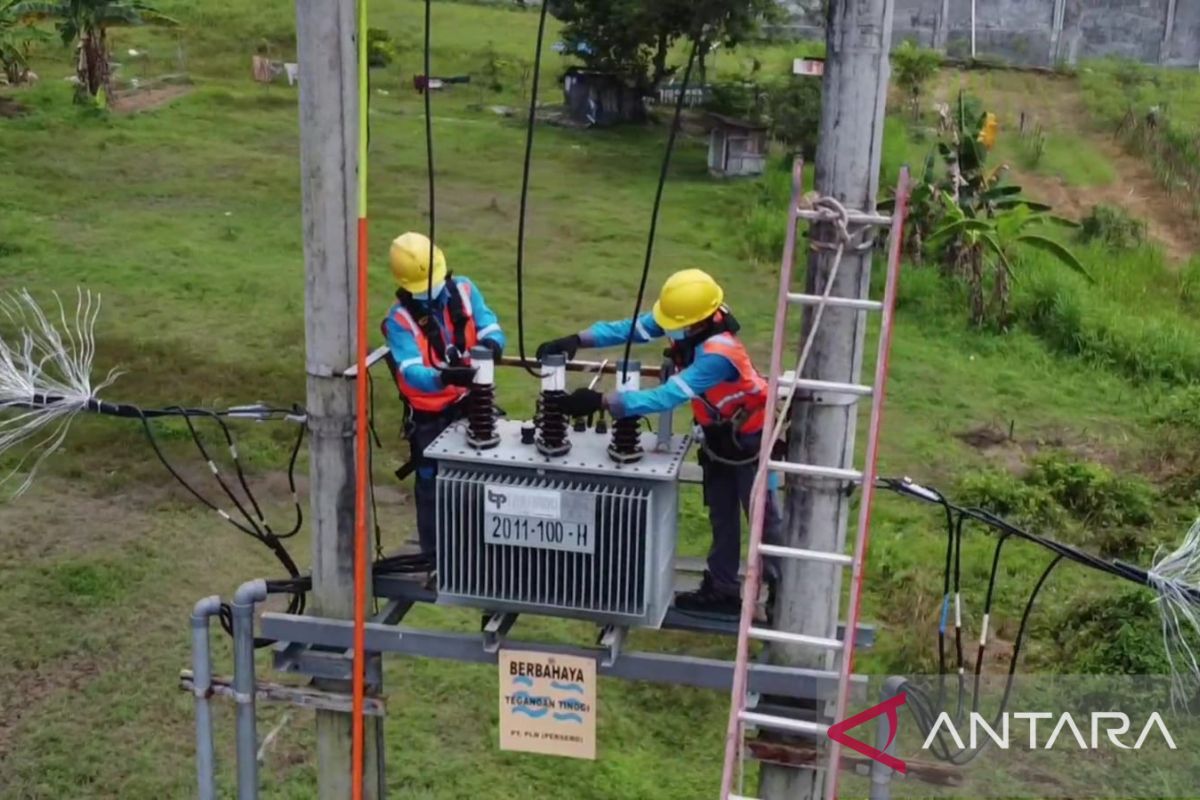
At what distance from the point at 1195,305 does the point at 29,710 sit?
12.2 metres

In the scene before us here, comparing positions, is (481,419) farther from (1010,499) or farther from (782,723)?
(1010,499)

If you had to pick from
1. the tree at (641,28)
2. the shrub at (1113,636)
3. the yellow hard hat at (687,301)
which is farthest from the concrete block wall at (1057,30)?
the yellow hard hat at (687,301)

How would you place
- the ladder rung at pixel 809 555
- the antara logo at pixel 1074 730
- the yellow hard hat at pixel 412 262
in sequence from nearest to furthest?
the ladder rung at pixel 809 555 → the yellow hard hat at pixel 412 262 → the antara logo at pixel 1074 730

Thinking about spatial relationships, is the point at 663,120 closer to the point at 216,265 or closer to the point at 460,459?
the point at 216,265

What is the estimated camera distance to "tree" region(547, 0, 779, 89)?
21.1m

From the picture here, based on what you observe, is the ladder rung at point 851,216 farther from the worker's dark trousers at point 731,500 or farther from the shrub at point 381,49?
the shrub at point 381,49

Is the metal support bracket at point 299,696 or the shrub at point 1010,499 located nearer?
the metal support bracket at point 299,696

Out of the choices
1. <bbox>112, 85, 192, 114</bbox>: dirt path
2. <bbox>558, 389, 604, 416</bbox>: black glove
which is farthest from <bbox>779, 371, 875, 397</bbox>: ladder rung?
<bbox>112, 85, 192, 114</bbox>: dirt path

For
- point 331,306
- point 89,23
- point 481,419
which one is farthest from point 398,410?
point 89,23

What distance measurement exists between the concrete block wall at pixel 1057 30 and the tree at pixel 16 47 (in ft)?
45.7

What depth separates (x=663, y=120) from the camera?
80.9ft

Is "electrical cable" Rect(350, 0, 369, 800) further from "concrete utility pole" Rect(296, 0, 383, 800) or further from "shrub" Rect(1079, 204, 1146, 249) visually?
"shrub" Rect(1079, 204, 1146, 249)

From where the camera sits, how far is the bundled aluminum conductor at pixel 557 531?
4.28 meters

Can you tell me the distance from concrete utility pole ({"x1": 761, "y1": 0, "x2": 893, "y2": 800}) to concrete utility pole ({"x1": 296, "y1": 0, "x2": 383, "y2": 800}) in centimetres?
149
